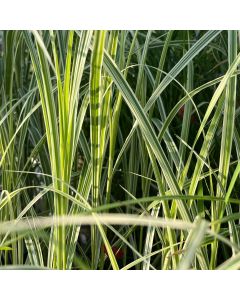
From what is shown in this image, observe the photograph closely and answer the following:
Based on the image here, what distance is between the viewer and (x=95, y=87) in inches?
35.9
